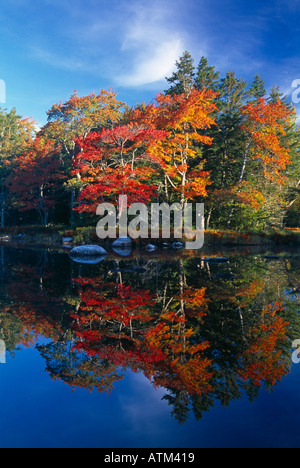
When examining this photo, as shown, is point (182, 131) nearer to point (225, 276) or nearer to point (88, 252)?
point (88, 252)

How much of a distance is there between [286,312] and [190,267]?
16.7ft

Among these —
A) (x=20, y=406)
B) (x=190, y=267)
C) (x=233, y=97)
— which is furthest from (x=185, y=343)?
(x=233, y=97)

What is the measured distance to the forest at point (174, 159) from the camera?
717 inches

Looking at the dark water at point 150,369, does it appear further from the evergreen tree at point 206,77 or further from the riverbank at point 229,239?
the evergreen tree at point 206,77

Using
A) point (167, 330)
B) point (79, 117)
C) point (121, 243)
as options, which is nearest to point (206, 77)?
point (79, 117)

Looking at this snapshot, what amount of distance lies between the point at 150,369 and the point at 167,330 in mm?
1102

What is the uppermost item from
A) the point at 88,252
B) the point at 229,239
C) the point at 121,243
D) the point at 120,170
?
the point at 120,170

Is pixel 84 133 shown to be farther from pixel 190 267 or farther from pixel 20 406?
pixel 20 406

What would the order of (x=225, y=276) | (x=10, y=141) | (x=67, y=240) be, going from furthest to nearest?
1. (x=10, y=141)
2. (x=67, y=240)
3. (x=225, y=276)

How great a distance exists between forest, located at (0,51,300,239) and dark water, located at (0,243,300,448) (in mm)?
13198

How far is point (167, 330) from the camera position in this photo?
415cm

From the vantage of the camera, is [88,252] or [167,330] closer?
[167,330]

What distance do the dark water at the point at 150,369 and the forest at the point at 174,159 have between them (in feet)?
43.3

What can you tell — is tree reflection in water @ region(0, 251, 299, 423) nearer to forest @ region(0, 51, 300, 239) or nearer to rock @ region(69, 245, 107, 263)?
rock @ region(69, 245, 107, 263)
